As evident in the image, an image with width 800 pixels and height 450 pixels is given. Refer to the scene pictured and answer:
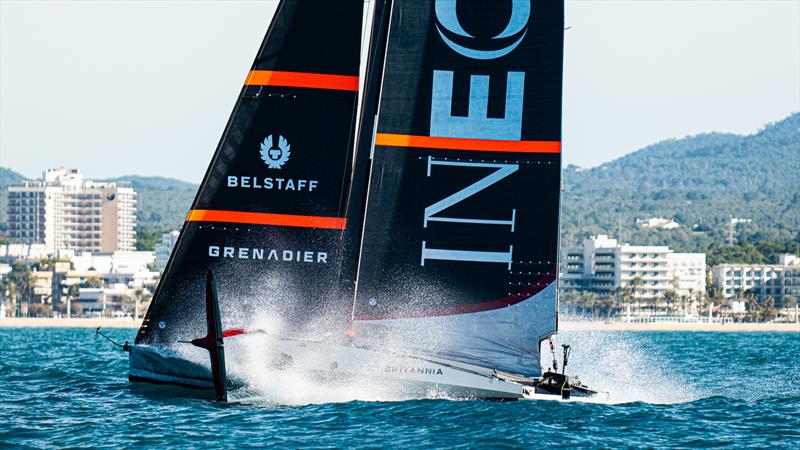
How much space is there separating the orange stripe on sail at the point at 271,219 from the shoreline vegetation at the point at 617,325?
125m

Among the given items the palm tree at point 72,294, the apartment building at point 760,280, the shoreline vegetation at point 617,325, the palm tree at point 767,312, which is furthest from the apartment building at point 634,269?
the palm tree at point 72,294

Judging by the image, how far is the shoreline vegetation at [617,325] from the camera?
150 m

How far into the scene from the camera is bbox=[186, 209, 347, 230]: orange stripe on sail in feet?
77.1

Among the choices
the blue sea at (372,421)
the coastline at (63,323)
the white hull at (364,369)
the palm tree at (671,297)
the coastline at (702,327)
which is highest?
the white hull at (364,369)

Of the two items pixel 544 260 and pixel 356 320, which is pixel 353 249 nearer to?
pixel 356 320

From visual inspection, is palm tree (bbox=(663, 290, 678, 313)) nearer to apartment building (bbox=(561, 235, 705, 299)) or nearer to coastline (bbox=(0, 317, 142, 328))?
apartment building (bbox=(561, 235, 705, 299))

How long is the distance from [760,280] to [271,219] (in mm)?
171729

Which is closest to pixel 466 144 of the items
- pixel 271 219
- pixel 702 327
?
pixel 271 219

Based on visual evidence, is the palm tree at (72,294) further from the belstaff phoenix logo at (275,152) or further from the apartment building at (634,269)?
the belstaff phoenix logo at (275,152)

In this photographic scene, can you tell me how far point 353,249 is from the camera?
917 inches

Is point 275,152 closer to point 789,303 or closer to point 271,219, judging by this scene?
point 271,219

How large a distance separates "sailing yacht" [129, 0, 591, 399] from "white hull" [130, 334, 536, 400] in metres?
0.08

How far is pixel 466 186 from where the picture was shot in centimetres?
2300

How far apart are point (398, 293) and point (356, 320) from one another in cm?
86
